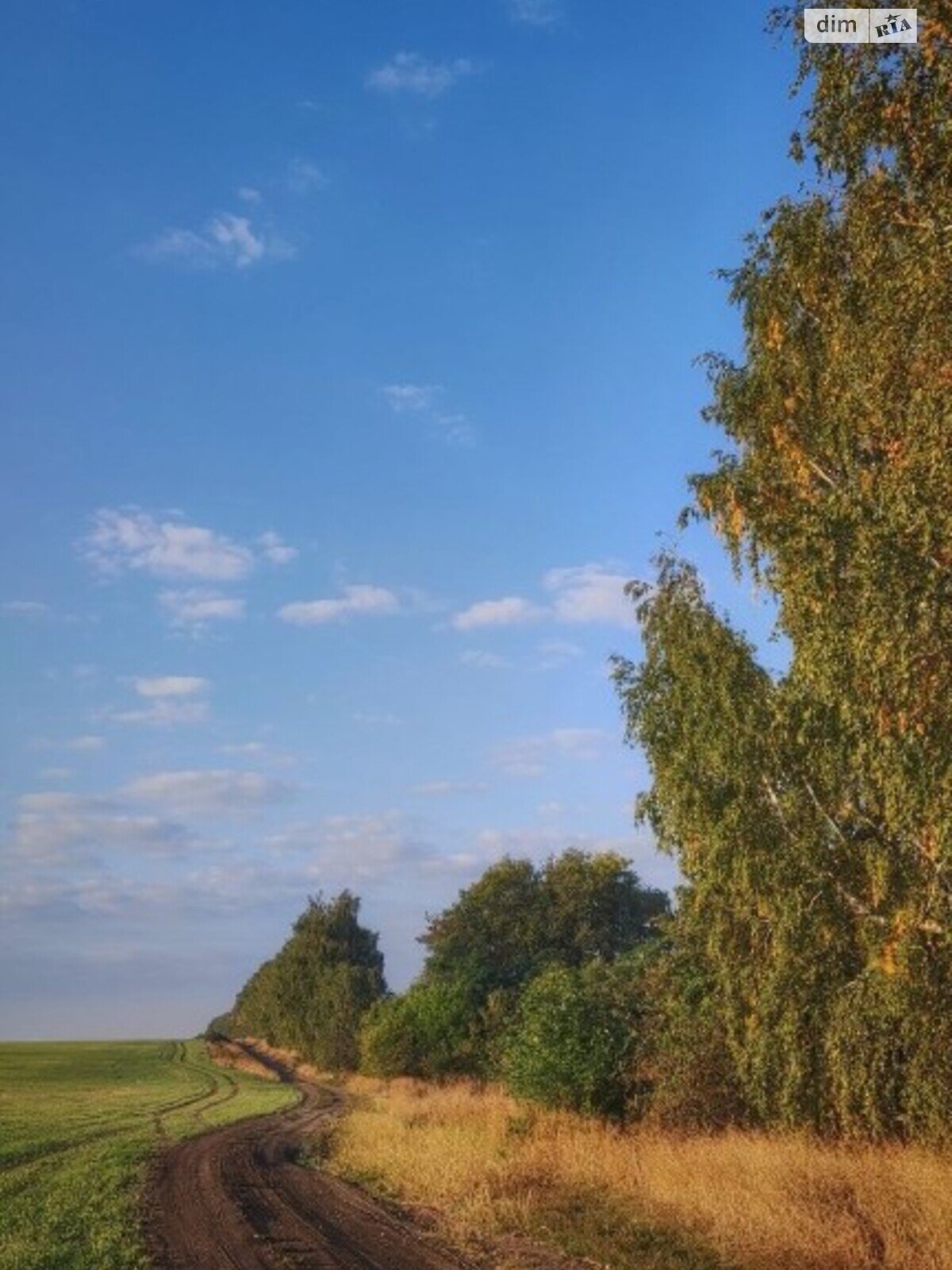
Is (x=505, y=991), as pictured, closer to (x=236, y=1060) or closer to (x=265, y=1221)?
(x=265, y=1221)

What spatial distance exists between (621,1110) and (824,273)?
19.9 m

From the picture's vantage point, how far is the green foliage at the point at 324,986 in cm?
7962

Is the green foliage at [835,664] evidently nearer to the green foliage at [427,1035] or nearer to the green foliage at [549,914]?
the green foliage at [427,1035]


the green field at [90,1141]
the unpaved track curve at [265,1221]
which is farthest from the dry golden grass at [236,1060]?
the unpaved track curve at [265,1221]

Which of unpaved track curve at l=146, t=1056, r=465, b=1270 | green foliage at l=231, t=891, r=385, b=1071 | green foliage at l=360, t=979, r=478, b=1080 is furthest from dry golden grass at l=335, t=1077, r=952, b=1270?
green foliage at l=231, t=891, r=385, b=1071

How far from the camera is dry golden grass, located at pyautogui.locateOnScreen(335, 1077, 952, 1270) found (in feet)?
44.3

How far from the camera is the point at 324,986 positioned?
280 ft

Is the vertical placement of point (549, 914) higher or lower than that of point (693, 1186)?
higher

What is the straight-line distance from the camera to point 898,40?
1354 centimetres

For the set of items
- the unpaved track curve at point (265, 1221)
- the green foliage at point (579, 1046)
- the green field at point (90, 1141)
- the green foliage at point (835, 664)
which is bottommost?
the unpaved track curve at point (265, 1221)

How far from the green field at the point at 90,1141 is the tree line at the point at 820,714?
34.3 feet

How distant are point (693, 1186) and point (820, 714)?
7.40m

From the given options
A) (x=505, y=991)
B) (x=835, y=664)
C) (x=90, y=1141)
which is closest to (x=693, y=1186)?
(x=835, y=664)

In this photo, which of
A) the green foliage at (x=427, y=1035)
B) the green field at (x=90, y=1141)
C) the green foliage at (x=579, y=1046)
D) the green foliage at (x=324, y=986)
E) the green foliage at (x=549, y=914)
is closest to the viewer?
the green field at (x=90, y=1141)
